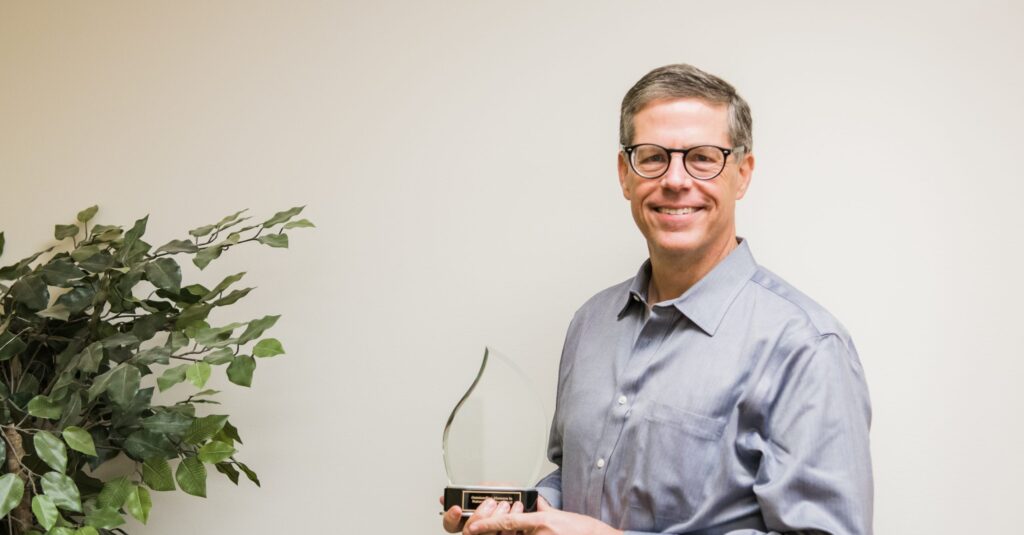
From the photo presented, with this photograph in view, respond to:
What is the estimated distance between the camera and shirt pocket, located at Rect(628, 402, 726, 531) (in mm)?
1425

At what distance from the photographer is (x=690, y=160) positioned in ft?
4.89

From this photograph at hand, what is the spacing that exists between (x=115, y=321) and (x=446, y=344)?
86 cm

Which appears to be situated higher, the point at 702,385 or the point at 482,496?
the point at 702,385

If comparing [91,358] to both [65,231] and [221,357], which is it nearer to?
[221,357]

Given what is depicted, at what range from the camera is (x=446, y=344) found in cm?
215

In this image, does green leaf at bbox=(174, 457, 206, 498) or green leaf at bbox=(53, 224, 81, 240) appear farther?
green leaf at bbox=(53, 224, 81, 240)

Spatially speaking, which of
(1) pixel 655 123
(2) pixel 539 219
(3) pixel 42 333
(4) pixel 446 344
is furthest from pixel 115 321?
(1) pixel 655 123

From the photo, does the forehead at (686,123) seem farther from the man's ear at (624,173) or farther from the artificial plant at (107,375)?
the artificial plant at (107,375)

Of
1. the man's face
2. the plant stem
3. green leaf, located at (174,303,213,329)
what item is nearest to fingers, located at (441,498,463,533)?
the man's face

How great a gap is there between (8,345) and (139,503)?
0.44 meters

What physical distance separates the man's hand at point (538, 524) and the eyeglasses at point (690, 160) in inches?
20.8

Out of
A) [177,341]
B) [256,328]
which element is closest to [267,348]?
[256,328]

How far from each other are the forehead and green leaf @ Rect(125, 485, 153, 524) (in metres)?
1.23

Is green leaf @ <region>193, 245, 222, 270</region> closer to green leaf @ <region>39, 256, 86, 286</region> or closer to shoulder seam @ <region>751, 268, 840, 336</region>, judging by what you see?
green leaf @ <region>39, 256, 86, 286</region>
